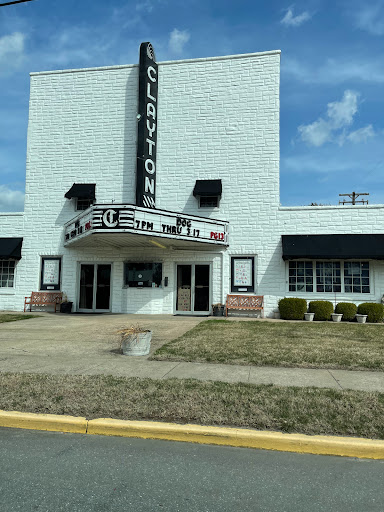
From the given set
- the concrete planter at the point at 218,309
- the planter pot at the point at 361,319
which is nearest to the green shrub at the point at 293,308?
the planter pot at the point at 361,319

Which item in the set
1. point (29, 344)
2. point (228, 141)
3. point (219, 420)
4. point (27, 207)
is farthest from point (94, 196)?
point (219, 420)

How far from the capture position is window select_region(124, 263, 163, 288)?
19.3 meters

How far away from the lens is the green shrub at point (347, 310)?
17281mm

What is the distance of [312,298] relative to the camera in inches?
717

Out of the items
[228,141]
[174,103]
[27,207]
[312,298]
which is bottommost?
[312,298]

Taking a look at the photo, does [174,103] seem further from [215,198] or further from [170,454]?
[170,454]

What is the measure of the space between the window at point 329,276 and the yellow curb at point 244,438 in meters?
14.6

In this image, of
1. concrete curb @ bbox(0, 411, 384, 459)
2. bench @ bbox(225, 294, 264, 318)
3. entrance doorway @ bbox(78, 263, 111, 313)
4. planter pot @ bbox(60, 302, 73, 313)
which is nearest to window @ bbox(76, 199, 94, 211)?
entrance doorway @ bbox(78, 263, 111, 313)

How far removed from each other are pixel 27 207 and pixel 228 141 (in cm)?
1115

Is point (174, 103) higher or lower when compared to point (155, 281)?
higher

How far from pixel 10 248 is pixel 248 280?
12354mm

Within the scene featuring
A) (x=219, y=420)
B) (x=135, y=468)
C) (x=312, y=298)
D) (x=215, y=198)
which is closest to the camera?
(x=135, y=468)

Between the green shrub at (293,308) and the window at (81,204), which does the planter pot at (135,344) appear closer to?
the green shrub at (293,308)

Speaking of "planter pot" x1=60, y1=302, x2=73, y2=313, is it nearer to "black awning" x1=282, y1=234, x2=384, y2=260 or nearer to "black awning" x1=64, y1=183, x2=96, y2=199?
"black awning" x1=64, y1=183, x2=96, y2=199
